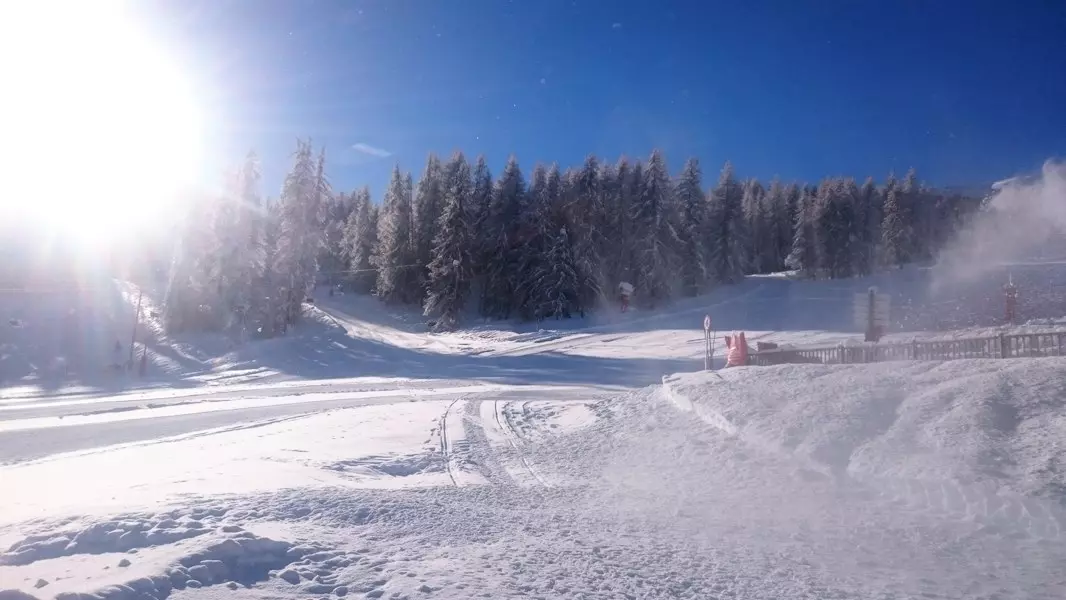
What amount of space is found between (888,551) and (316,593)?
4.66 m

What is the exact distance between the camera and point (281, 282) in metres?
43.3

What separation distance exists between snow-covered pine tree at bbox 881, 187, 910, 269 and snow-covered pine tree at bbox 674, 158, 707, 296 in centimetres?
1762

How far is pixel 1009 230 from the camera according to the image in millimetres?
30547

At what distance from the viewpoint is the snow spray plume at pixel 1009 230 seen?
18.4 metres

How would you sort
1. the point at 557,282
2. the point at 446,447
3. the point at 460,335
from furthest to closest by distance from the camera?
the point at 557,282, the point at 460,335, the point at 446,447

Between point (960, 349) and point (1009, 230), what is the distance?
20.1 meters

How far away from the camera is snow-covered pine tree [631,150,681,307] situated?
5122cm

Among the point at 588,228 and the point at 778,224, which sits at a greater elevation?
the point at 778,224

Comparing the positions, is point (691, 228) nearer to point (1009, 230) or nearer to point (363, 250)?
point (1009, 230)

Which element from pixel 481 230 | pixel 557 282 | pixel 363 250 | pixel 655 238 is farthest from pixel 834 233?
pixel 363 250

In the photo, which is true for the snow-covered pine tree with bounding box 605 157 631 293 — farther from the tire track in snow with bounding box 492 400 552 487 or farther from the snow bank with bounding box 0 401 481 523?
the snow bank with bounding box 0 401 481 523

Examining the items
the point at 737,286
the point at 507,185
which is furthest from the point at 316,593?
the point at 737,286

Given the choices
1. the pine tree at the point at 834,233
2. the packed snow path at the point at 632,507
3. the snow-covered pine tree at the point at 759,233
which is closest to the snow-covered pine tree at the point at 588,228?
the pine tree at the point at 834,233

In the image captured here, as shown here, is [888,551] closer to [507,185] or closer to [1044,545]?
[1044,545]
